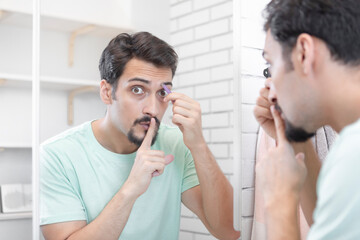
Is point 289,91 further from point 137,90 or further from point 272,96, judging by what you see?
point 137,90

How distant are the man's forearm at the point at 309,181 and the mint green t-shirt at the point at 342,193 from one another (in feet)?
1.53

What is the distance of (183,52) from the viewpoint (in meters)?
1.59

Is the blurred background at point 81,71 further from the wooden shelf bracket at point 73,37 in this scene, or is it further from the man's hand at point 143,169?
the man's hand at point 143,169

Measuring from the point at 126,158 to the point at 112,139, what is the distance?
0.24ft

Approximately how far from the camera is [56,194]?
1344 millimetres

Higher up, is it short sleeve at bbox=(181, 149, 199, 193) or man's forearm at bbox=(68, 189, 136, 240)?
short sleeve at bbox=(181, 149, 199, 193)

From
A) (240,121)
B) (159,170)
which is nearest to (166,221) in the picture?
(159,170)

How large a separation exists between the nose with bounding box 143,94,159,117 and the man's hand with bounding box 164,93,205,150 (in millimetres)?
60

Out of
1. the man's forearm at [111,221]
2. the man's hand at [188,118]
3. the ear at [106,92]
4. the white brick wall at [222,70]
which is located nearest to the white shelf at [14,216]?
the man's forearm at [111,221]

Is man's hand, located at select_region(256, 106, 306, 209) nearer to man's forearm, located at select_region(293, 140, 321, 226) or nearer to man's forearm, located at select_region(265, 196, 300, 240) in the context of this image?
man's forearm, located at select_region(265, 196, 300, 240)

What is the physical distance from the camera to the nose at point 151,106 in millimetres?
1361

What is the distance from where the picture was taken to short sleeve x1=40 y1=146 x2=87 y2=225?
132 cm

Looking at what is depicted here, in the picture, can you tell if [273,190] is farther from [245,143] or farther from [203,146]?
[245,143]

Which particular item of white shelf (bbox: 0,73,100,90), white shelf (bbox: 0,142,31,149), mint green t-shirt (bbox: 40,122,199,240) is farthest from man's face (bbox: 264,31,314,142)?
white shelf (bbox: 0,142,31,149)
